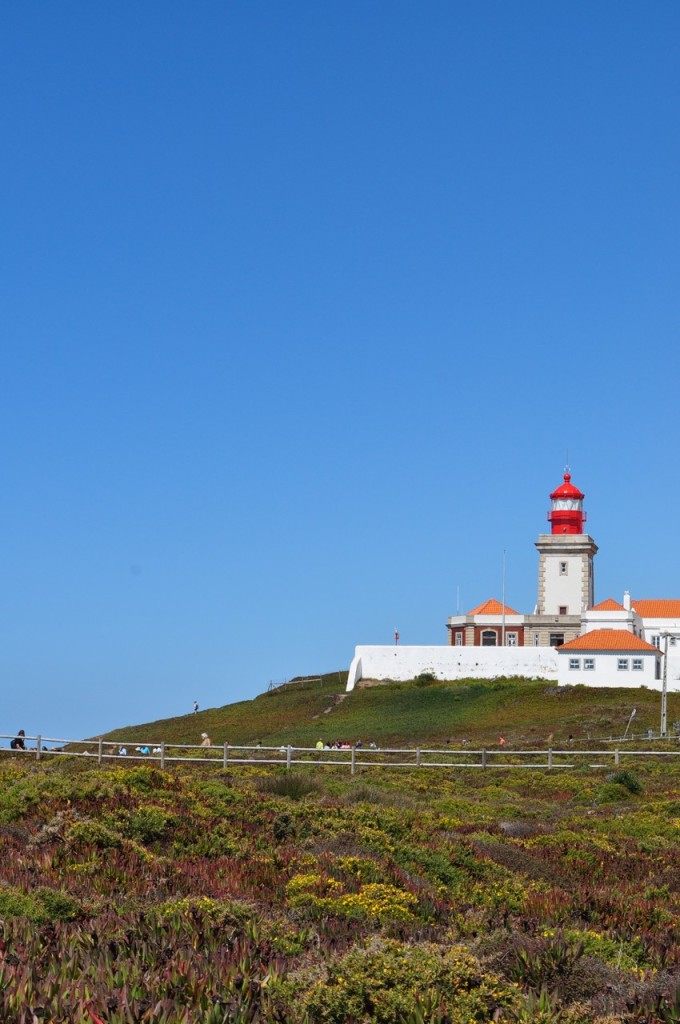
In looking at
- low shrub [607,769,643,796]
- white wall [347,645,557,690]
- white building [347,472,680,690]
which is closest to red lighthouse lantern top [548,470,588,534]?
white building [347,472,680,690]

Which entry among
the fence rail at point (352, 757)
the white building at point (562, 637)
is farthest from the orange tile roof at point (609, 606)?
the fence rail at point (352, 757)

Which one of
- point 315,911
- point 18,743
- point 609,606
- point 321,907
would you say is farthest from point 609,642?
point 315,911

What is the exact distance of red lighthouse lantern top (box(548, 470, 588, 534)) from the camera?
314ft

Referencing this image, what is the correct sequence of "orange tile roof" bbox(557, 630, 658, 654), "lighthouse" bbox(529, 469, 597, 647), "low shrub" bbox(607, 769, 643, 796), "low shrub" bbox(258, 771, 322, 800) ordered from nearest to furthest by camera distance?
"low shrub" bbox(258, 771, 322, 800), "low shrub" bbox(607, 769, 643, 796), "orange tile roof" bbox(557, 630, 658, 654), "lighthouse" bbox(529, 469, 597, 647)

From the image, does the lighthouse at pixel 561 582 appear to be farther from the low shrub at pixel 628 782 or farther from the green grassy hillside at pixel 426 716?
the low shrub at pixel 628 782

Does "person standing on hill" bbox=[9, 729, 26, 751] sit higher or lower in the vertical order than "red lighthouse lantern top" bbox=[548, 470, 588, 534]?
lower

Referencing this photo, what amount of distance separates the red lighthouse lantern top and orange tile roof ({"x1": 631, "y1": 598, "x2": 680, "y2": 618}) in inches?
341

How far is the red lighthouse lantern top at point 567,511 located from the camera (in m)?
95.6

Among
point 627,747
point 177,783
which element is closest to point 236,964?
point 177,783

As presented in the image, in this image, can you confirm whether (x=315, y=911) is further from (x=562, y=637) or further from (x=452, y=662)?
(x=562, y=637)

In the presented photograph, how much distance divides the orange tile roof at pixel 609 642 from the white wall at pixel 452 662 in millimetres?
3478

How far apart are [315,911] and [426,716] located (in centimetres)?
5735

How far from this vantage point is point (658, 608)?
291ft

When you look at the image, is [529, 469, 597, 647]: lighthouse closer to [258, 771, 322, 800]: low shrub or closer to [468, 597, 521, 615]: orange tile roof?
[468, 597, 521, 615]: orange tile roof
